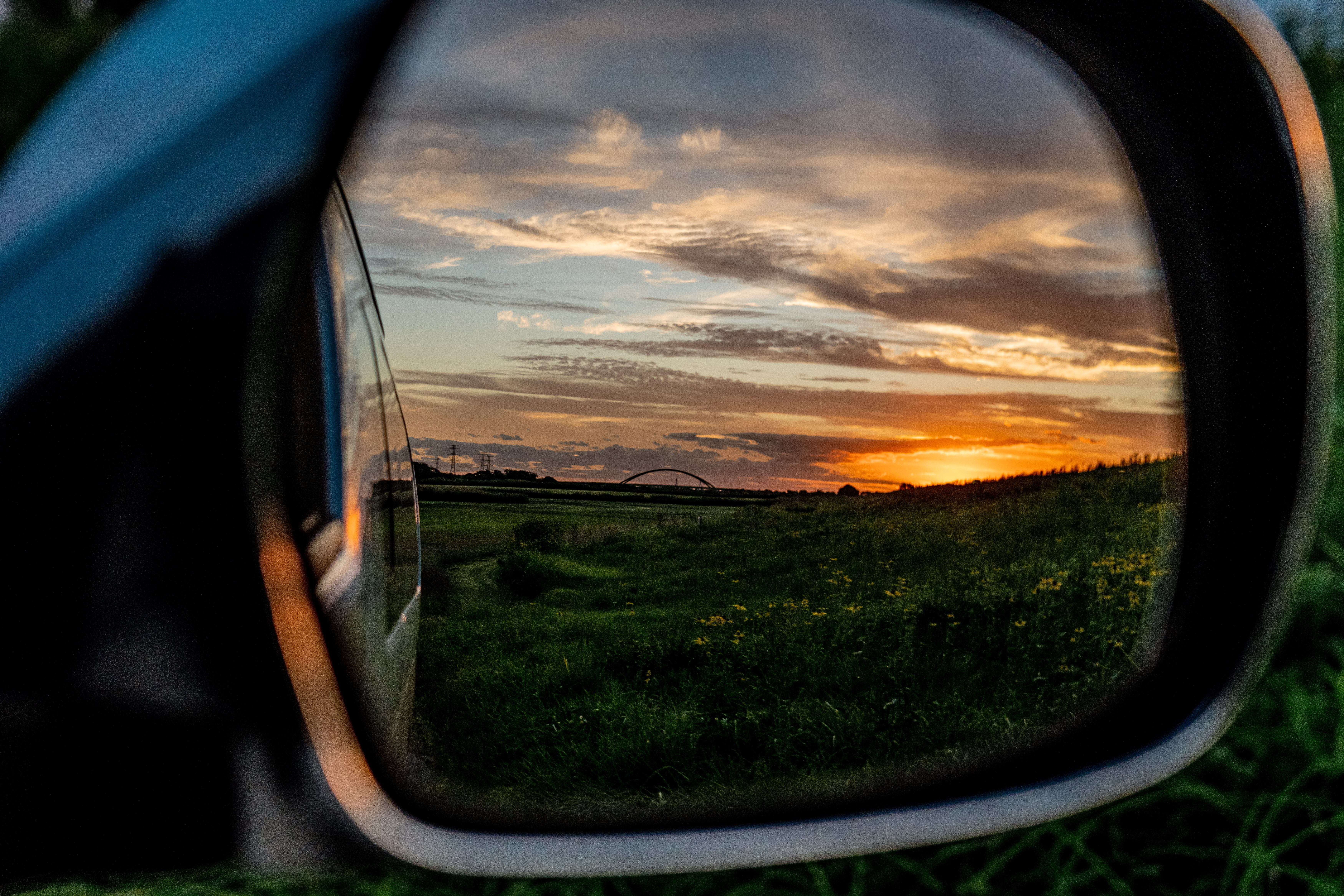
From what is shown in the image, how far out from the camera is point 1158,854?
2082mm

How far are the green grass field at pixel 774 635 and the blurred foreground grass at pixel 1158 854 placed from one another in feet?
1.88

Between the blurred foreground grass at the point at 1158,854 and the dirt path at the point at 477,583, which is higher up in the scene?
the dirt path at the point at 477,583

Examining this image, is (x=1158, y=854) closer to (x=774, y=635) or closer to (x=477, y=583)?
(x=774, y=635)

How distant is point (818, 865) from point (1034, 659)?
2.11 feet

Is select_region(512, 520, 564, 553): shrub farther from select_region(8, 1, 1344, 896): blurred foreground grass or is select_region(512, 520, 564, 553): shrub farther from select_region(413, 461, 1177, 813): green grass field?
select_region(8, 1, 1344, 896): blurred foreground grass

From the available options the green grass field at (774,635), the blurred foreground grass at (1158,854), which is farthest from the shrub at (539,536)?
the blurred foreground grass at (1158,854)

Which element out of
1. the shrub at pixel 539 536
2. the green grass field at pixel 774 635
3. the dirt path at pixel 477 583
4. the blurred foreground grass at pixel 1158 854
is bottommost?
the blurred foreground grass at pixel 1158 854

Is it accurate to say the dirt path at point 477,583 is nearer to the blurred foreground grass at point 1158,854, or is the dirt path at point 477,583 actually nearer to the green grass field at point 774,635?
the green grass field at point 774,635

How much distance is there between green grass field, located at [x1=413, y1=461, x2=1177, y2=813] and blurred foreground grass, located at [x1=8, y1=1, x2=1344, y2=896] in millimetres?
572

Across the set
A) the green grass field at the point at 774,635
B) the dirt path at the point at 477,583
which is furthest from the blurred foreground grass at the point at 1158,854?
the dirt path at the point at 477,583

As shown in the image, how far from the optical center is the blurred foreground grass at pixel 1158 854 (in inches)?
75.9

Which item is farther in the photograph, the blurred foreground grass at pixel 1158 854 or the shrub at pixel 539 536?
the blurred foreground grass at pixel 1158 854

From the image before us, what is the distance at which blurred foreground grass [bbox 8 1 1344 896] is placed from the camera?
1927mm

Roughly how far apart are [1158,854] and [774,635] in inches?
51.1
